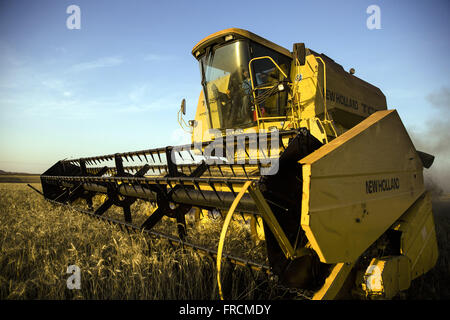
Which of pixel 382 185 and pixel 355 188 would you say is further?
pixel 382 185

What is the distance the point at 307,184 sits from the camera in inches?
54.1

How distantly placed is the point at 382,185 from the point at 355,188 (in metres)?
0.46

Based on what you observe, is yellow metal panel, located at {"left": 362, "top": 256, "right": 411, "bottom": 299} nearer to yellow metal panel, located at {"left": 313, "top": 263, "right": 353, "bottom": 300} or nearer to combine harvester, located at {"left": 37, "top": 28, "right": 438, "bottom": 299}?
combine harvester, located at {"left": 37, "top": 28, "right": 438, "bottom": 299}

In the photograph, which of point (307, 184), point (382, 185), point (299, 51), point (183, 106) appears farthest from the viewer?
point (183, 106)

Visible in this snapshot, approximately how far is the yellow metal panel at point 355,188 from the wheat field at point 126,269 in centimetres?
51

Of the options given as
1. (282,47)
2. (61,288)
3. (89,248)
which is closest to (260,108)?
(282,47)

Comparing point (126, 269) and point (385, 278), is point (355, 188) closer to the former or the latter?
point (385, 278)

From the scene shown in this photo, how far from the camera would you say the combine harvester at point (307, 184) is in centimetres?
150

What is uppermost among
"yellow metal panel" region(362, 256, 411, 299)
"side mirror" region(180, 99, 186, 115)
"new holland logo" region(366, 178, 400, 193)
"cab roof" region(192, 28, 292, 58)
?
"cab roof" region(192, 28, 292, 58)

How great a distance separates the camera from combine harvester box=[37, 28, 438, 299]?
150 centimetres

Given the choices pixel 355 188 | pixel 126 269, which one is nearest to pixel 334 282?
pixel 355 188

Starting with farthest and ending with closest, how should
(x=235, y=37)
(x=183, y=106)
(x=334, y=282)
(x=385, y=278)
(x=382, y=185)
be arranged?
(x=183, y=106)
(x=235, y=37)
(x=382, y=185)
(x=385, y=278)
(x=334, y=282)

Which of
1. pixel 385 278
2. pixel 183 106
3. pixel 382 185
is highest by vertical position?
pixel 183 106

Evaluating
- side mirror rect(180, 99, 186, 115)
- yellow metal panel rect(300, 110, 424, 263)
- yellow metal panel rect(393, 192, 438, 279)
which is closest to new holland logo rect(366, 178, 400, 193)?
yellow metal panel rect(300, 110, 424, 263)
